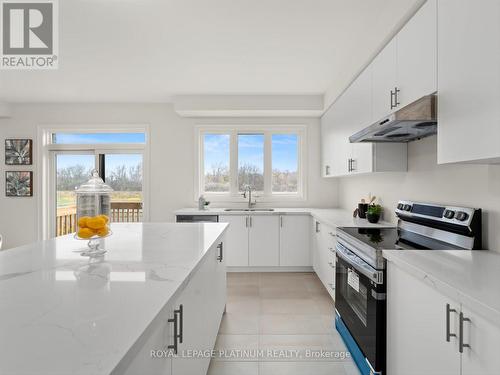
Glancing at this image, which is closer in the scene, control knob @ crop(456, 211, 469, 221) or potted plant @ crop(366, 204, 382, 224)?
control knob @ crop(456, 211, 469, 221)

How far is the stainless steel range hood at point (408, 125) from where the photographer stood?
151cm

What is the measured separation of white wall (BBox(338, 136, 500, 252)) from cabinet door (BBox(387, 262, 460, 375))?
0.60 meters

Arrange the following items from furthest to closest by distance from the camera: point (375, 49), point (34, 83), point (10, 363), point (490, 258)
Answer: point (34, 83)
point (375, 49)
point (490, 258)
point (10, 363)

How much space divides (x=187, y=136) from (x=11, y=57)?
2.26 metres

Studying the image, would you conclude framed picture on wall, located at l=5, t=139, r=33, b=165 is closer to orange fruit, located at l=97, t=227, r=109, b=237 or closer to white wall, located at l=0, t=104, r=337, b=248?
white wall, located at l=0, t=104, r=337, b=248

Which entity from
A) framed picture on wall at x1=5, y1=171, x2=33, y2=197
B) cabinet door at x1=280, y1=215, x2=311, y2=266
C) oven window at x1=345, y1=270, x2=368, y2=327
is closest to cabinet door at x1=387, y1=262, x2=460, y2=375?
oven window at x1=345, y1=270, x2=368, y2=327

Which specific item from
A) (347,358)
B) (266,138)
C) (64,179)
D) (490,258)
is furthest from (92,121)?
(490,258)

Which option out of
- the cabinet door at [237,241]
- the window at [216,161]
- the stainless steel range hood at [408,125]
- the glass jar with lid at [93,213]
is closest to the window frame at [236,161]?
the window at [216,161]

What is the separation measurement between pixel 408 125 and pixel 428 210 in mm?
618

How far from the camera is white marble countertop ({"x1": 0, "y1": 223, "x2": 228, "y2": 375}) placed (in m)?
0.60

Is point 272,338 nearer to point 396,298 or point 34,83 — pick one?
point 396,298

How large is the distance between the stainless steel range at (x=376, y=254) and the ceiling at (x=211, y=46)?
1323 mm

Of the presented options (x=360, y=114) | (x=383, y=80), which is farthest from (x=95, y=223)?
(x=360, y=114)

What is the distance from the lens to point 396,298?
150 centimetres
